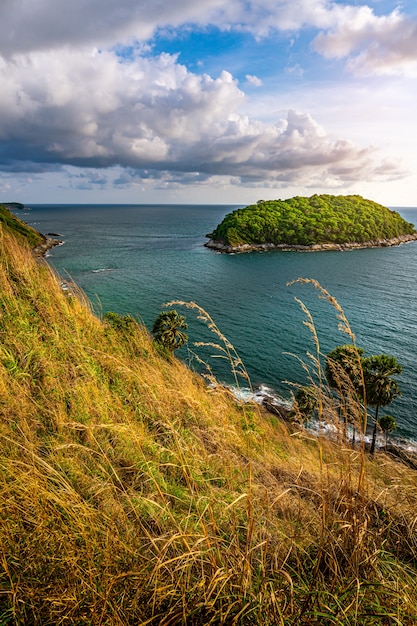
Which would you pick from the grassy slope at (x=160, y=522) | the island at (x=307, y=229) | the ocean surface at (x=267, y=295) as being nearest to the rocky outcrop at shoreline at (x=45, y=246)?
the ocean surface at (x=267, y=295)

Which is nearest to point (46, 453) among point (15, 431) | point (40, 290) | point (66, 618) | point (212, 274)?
point (15, 431)

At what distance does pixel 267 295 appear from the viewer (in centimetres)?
6669

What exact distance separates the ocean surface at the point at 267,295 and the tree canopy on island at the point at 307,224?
431 inches

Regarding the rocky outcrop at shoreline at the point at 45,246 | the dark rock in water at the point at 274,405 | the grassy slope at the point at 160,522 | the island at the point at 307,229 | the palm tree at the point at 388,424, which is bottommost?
the dark rock in water at the point at 274,405

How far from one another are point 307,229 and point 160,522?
5399 inches

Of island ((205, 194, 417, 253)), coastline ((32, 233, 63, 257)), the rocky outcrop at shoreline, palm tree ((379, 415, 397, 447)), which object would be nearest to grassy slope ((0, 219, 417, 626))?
palm tree ((379, 415, 397, 447))

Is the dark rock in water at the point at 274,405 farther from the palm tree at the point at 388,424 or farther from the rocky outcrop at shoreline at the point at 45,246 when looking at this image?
the rocky outcrop at shoreline at the point at 45,246

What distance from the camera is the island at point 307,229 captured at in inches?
4830

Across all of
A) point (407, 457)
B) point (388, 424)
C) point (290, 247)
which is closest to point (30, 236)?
point (290, 247)

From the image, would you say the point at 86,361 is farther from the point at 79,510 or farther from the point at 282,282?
the point at 282,282

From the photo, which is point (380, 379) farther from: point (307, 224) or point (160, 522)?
point (307, 224)

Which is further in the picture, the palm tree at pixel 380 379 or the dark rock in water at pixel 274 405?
the dark rock in water at pixel 274 405

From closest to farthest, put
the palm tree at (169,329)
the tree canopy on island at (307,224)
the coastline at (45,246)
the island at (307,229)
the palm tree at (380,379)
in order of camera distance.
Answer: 1. the palm tree at (380,379)
2. the palm tree at (169,329)
3. the coastline at (45,246)
4. the island at (307,229)
5. the tree canopy on island at (307,224)

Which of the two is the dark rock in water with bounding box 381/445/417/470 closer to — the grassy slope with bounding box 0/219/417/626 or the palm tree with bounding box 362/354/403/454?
the grassy slope with bounding box 0/219/417/626
